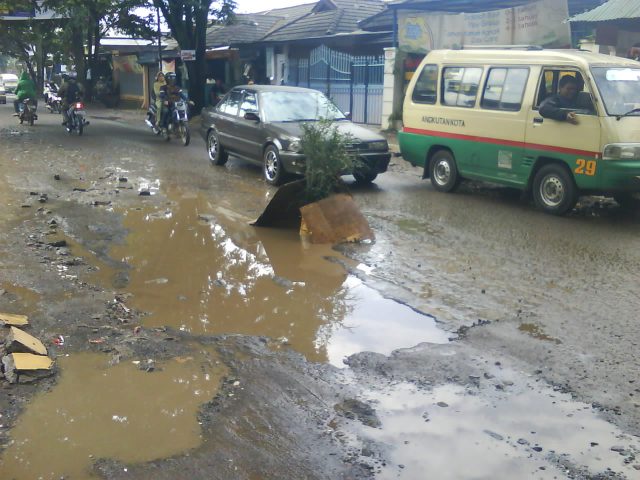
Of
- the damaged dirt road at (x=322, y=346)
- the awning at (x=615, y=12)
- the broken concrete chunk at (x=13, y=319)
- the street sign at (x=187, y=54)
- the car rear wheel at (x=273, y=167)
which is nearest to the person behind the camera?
the damaged dirt road at (x=322, y=346)

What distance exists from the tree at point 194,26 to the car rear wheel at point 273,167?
41.3ft

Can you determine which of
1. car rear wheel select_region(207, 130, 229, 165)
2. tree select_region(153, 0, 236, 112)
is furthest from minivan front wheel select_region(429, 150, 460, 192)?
tree select_region(153, 0, 236, 112)

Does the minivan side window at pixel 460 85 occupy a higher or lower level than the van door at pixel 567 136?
higher

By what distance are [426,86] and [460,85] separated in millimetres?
785

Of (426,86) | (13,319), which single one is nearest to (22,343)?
(13,319)

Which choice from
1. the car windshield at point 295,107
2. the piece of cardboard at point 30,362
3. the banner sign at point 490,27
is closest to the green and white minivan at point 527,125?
the car windshield at point 295,107

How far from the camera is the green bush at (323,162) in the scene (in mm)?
8344

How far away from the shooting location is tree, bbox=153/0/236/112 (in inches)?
916

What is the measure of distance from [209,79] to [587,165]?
2487 centimetres

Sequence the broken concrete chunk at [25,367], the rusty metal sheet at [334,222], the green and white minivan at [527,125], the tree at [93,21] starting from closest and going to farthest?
the broken concrete chunk at [25,367] → the rusty metal sheet at [334,222] → the green and white minivan at [527,125] → the tree at [93,21]

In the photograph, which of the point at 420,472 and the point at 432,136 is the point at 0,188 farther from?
the point at 420,472

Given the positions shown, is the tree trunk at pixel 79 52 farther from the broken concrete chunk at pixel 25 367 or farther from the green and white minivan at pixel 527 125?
the broken concrete chunk at pixel 25 367

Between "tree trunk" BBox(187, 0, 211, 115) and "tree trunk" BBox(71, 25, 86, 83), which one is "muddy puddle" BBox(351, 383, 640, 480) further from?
"tree trunk" BBox(71, 25, 86, 83)

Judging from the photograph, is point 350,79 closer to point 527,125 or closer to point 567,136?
point 527,125
